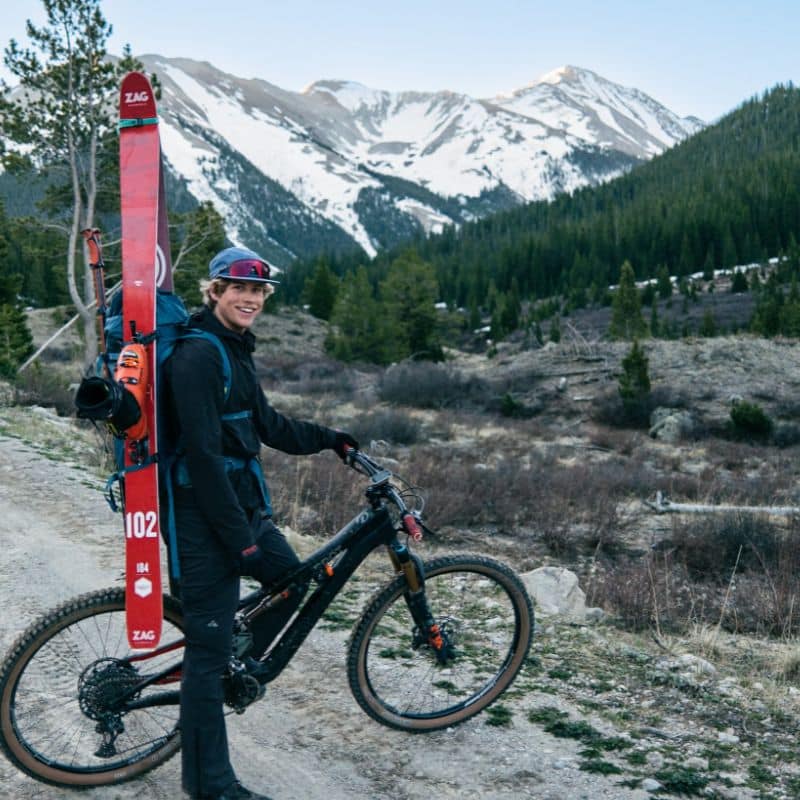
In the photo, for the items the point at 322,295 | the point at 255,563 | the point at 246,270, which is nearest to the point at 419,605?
the point at 255,563

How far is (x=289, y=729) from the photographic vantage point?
155 inches

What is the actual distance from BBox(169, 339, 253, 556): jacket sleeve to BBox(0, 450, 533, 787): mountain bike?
2.18ft

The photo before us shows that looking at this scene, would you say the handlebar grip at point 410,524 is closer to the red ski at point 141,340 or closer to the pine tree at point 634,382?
the red ski at point 141,340

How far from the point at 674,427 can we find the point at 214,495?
19500mm

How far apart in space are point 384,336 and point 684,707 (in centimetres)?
4044

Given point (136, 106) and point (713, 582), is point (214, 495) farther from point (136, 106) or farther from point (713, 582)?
point (713, 582)

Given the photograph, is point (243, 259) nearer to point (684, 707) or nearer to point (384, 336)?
point (684, 707)

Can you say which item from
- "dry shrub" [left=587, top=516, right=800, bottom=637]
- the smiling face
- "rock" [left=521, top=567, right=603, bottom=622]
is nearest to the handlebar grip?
the smiling face

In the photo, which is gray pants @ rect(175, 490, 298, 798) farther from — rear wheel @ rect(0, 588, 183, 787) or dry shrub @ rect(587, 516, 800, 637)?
dry shrub @ rect(587, 516, 800, 637)

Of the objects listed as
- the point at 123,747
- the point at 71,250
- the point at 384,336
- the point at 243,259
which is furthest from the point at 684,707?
the point at 384,336

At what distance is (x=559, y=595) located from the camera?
629 centimetres

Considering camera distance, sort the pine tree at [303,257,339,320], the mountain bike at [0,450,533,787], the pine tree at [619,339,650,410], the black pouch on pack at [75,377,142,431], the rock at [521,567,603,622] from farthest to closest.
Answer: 1. the pine tree at [303,257,339,320]
2. the pine tree at [619,339,650,410]
3. the rock at [521,567,603,622]
4. the mountain bike at [0,450,533,787]
5. the black pouch on pack at [75,377,142,431]

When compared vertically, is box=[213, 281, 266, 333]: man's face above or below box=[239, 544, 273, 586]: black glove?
above

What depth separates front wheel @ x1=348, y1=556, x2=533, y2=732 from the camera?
12.5 feet
